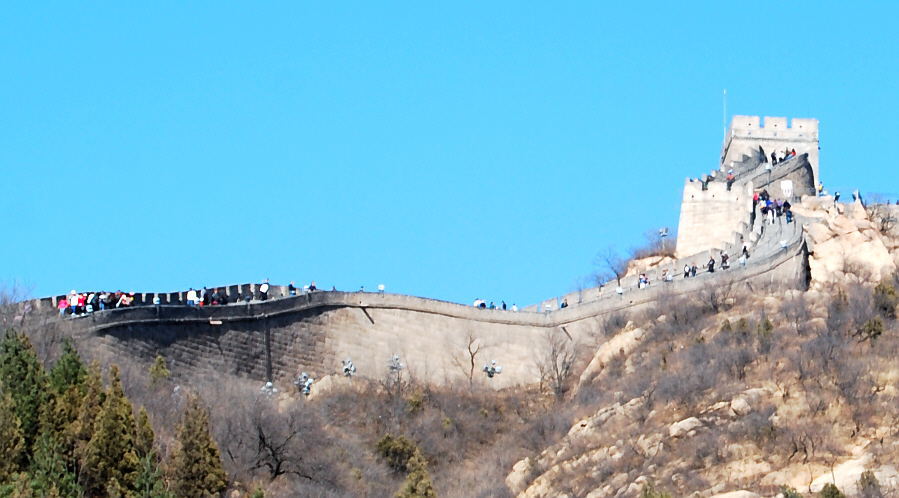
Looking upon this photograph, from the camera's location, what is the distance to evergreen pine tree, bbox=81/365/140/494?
244ft

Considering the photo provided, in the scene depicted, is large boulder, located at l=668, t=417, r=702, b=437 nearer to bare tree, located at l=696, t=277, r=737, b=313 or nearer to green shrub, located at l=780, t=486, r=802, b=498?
green shrub, located at l=780, t=486, r=802, b=498

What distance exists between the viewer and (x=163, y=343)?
88812mm

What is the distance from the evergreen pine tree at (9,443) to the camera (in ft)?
240

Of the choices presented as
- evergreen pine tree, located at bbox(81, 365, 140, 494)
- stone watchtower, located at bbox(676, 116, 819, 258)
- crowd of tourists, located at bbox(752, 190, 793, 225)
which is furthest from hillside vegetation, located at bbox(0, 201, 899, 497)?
stone watchtower, located at bbox(676, 116, 819, 258)

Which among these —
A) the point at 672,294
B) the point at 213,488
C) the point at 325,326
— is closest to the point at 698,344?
the point at 672,294

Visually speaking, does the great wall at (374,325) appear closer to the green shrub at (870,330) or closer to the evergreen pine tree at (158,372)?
the evergreen pine tree at (158,372)

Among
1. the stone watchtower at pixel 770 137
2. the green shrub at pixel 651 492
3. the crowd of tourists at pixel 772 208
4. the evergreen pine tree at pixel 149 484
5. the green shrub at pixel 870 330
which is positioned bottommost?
the green shrub at pixel 651 492

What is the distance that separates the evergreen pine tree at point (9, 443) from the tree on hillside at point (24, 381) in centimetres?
33

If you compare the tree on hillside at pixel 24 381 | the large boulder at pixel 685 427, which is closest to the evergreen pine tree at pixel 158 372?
the tree on hillside at pixel 24 381

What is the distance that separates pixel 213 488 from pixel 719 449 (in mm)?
12753

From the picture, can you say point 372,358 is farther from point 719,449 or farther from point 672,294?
point 719,449

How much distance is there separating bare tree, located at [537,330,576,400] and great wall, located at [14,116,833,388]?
0.18m

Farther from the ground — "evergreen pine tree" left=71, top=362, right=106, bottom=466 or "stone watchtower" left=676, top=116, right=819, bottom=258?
"stone watchtower" left=676, top=116, right=819, bottom=258

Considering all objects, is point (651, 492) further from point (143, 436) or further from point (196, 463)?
point (143, 436)
